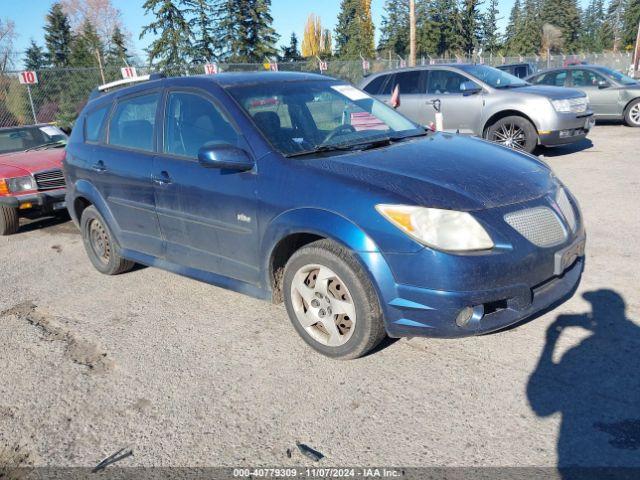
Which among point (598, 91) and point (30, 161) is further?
point (598, 91)

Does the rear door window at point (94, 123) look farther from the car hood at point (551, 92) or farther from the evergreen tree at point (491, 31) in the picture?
the evergreen tree at point (491, 31)

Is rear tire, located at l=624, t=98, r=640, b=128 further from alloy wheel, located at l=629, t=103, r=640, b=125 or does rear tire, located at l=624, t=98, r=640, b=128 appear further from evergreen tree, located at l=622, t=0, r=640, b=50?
evergreen tree, located at l=622, t=0, r=640, b=50

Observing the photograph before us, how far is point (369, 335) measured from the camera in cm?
321

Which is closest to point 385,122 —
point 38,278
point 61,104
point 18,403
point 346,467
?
point 346,467

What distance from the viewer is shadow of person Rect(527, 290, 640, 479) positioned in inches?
97.2

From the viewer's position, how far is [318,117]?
4.14 m

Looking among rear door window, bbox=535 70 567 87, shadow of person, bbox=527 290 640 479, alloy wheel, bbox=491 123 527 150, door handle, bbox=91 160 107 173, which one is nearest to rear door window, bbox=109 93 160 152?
door handle, bbox=91 160 107 173

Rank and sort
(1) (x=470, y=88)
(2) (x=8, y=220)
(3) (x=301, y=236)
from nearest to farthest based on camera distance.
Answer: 1. (3) (x=301, y=236)
2. (2) (x=8, y=220)
3. (1) (x=470, y=88)

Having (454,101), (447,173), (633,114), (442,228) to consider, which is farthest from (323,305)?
(633,114)

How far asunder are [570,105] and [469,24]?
6503 centimetres

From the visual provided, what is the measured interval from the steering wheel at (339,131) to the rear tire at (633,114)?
38.9 feet

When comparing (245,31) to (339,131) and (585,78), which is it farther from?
(339,131)

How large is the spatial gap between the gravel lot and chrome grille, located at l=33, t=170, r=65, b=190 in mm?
3176

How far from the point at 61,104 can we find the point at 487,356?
1959cm
